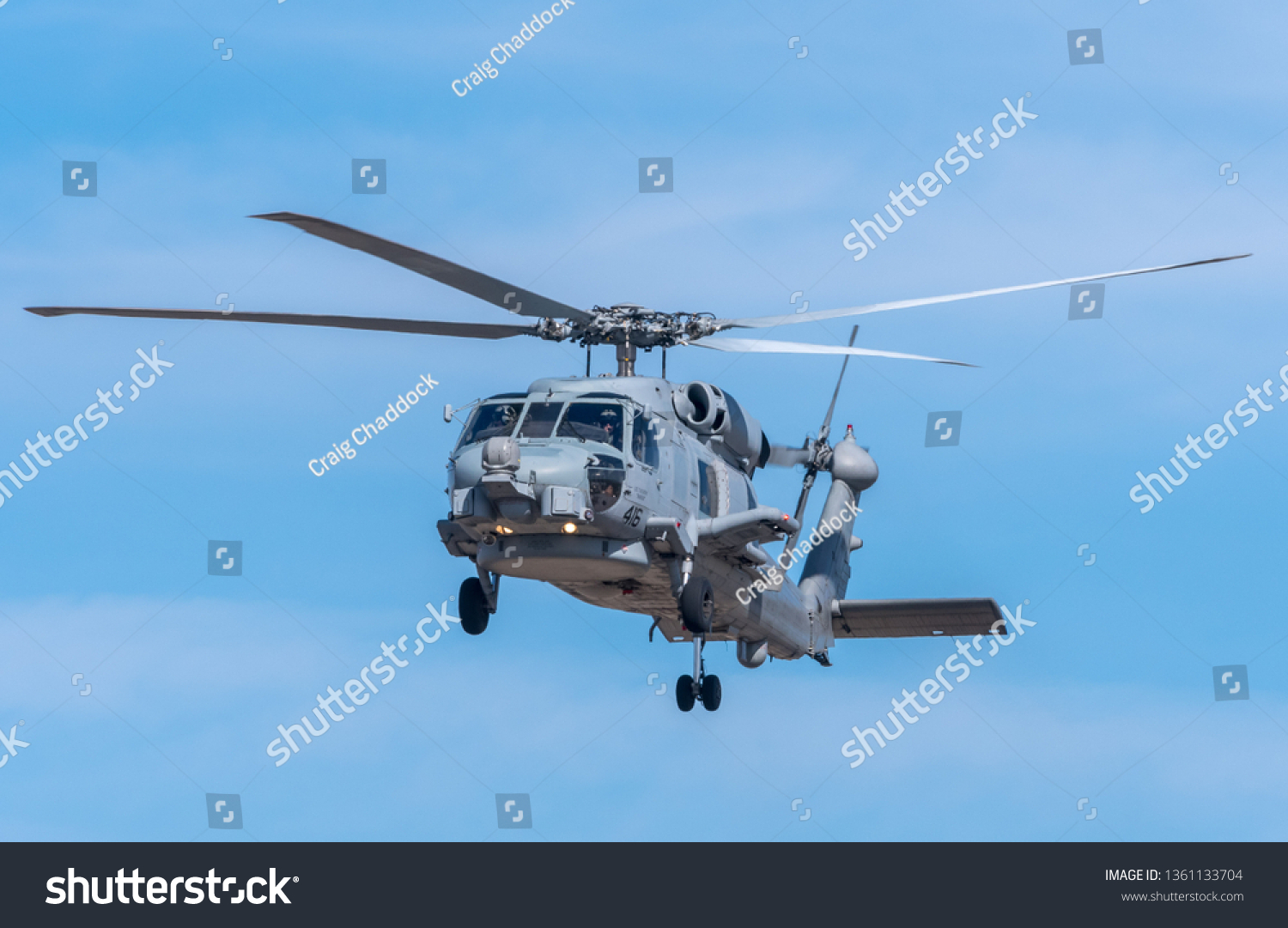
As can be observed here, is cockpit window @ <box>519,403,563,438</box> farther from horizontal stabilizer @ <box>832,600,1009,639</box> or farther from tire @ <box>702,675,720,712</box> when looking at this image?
horizontal stabilizer @ <box>832,600,1009,639</box>

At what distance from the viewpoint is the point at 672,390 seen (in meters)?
35.7

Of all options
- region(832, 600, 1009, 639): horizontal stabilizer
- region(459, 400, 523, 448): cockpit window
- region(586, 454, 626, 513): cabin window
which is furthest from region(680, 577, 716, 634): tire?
region(832, 600, 1009, 639): horizontal stabilizer

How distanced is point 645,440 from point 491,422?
2.71 m

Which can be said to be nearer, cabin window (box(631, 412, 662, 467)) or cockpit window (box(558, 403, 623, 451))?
cockpit window (box(558, 403, 623, 451))

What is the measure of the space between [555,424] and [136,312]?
25.1ft

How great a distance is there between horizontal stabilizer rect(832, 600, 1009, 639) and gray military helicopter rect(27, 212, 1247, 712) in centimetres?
6

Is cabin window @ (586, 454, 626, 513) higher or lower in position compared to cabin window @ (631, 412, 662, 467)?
lower

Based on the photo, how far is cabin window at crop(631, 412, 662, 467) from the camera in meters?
33.4

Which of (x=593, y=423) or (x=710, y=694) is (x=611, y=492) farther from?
(x=710, y=694)

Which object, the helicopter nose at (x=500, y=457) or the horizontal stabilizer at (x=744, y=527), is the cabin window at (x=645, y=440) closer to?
the horizontal stabilizer at (x=744, y=527)
